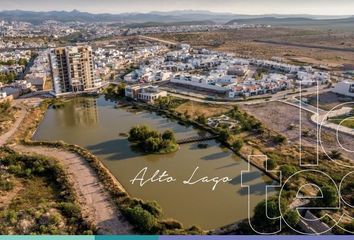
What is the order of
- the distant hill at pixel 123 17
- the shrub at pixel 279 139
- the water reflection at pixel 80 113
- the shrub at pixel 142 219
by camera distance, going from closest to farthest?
the shrub at pixel 142 219
the shrub at pixel 279 139
the water reflection at pixel 80 113
the distant hill at pixel 123 17

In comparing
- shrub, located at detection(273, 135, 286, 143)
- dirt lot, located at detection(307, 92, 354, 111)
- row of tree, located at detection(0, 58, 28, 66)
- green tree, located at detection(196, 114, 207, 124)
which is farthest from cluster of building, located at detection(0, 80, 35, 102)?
dirt lot, located at detection(307, 92, 354, 111)

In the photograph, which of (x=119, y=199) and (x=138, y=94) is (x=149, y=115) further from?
(x=119, y=199)

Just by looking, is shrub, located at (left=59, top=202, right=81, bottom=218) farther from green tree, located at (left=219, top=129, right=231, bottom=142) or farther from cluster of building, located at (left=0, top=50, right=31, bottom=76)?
cluster of building, located at (left=0, top=50, right=31, bottom=76)

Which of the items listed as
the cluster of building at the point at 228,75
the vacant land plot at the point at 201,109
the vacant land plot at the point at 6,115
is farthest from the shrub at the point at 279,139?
the vacant land plot at the point at 6,115

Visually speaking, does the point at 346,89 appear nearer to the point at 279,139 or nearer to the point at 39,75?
the point at 279,139

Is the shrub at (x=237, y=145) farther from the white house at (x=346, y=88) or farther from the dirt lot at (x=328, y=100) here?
the white house at (x=346, y=88)

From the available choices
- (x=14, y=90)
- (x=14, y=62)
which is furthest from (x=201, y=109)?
(x=14, y=62)

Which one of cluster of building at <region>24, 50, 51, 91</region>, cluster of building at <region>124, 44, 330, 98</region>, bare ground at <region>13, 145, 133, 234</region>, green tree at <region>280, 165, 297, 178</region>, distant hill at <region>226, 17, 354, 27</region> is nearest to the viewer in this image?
bare ground at <region>13, 145, 133, 234</region>

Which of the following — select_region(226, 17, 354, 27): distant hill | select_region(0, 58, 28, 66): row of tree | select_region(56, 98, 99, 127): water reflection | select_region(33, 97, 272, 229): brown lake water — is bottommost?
select_region(33, 97, 272, 229): brown lake water
